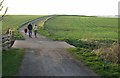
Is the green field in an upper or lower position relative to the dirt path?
upper

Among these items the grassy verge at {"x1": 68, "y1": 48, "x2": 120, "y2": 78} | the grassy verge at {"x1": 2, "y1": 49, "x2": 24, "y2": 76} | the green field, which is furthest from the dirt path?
the green field

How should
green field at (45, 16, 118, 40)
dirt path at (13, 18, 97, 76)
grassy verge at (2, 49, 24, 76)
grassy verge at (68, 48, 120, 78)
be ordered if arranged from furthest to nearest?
1. green field at (45, 16, 118, 40)
2. grassy verge at (68, 48, 120, 78)
3. dirt path at (13, 18, 97, 76)
4. grassy verge at (2, 49, 24, 76)

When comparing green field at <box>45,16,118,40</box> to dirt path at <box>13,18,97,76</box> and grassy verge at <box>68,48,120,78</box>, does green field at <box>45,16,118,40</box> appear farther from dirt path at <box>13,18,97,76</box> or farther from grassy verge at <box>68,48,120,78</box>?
dirt path at <box>13,18,97,76</box>

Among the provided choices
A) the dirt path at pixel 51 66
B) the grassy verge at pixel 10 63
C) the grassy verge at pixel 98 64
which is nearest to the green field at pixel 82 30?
the grassy verge at pixel 98 64

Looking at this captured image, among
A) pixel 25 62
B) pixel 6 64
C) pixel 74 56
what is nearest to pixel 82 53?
pixel 74 56

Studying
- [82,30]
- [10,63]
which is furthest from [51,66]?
[82,30]

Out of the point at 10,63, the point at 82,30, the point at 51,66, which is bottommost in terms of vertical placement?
the point at 51,66

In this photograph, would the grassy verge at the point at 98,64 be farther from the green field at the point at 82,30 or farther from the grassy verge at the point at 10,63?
the green field at the point at 82,30

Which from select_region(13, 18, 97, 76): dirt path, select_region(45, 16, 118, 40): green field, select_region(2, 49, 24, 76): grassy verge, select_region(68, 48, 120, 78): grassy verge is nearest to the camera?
select_region(2, 49, 24, 76): grassy verge

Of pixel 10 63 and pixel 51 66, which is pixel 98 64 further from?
pixel 10 63

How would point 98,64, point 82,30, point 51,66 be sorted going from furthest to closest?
1. point 82,30
2. point 98,64
3. point 51,66

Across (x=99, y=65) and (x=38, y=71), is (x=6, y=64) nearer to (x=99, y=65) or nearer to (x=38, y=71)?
(x=38, y=71)

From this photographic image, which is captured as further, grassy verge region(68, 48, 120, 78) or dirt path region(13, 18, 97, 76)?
grassy verge region(68, 48, 120, 78)

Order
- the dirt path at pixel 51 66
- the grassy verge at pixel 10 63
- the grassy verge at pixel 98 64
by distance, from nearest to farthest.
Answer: the grassy verge at pixel 10 63 → the dirt path at pixel 51 66 → the grassy verge at pixel 98 64
